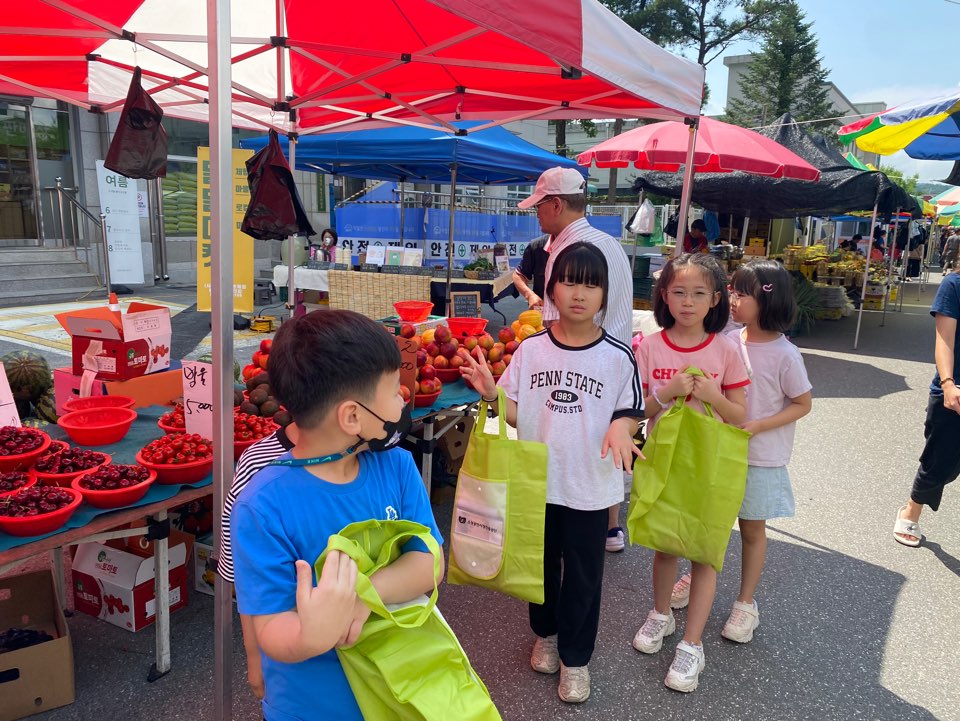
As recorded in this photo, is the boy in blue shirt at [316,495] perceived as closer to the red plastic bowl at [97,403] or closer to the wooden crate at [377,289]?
the red plastic bowl at [97,403]

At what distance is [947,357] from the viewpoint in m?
3.48

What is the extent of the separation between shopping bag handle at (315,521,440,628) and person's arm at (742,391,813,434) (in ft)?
6.40

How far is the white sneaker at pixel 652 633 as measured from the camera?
9.78ft

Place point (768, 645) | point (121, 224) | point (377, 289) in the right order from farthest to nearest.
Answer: point (121, 224)
point (377, 289)
point (768, 645)

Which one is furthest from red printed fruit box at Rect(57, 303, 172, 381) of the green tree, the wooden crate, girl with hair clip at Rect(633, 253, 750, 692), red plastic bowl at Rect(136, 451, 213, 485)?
the green tree

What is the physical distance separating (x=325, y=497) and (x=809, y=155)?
12038mm

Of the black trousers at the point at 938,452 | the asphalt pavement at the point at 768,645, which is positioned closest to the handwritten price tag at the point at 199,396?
the asphalt pavement at the point at 768,645

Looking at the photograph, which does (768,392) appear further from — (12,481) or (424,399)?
(12,481)

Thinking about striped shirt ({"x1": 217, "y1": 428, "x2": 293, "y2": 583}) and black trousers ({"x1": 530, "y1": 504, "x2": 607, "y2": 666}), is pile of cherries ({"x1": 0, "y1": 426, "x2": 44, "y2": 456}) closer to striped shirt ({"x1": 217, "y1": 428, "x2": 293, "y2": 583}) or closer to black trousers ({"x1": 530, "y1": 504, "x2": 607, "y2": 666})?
striped shirt ({"x1": 217, "y1": 428, "x2": 293, "y2": 583})

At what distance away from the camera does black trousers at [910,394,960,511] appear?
12.2 feet

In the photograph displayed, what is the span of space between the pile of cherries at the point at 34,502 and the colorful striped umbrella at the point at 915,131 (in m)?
6.74

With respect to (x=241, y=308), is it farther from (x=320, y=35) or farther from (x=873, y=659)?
(x=873, y=659)

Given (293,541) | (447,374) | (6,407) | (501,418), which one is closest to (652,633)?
(501,418)

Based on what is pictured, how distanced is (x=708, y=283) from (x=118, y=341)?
3008 millimetres
